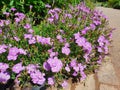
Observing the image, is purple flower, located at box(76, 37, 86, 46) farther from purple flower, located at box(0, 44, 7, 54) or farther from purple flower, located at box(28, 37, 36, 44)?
purple flower, located at box(0, 44, 7, 54)

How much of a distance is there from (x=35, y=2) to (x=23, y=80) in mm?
1911

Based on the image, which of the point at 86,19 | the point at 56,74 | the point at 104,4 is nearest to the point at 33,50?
the point at 56,74

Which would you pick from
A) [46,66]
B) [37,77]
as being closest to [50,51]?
[46,66]

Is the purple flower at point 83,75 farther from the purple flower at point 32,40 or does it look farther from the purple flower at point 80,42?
the purple flower at point 32,40

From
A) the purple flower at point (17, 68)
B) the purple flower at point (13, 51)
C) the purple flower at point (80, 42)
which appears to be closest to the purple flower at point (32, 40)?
the purple flower at point (13, 51)

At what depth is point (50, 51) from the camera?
3141mm

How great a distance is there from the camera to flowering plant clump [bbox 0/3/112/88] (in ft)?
9.73

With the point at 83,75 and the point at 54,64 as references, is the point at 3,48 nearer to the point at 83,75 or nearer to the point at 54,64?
the point at 54,64

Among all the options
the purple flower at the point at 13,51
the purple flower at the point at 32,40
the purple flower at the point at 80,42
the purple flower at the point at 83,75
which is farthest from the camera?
the purple flower at the point at 83,75

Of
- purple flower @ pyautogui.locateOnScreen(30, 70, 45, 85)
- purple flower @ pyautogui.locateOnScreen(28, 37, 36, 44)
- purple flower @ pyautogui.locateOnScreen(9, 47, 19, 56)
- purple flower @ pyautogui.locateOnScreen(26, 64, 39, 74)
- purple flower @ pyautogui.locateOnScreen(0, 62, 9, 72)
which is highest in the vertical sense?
purple flower @ pyautogui.locateOnScreen(28, 37, 36, 44)

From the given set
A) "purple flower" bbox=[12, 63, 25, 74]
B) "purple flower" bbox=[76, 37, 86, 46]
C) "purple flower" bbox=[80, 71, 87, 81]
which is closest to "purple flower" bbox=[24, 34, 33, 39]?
"purple flower" bbox=[12, 63, 25, 74]

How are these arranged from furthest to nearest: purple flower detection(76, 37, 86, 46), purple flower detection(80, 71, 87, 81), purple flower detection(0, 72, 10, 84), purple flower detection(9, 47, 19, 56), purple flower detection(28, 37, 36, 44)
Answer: purple flower detection(80, 71, 87, 81) < purple flower detection(76, 37, 86, 46) < purple flower detection(28, 37, 36, 44) < purple flower detection(9, 47, 19, 56) < purple flower detection(0, 72, 10, 84)

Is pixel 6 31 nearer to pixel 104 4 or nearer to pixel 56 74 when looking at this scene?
pixel 56 74

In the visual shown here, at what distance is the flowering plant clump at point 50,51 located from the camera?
2965 mm
